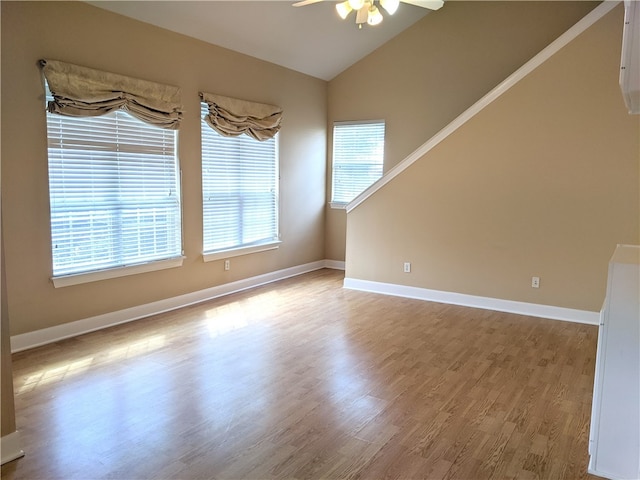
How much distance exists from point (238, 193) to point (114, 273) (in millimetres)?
1792

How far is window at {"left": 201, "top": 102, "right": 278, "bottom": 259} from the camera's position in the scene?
16.6 feet

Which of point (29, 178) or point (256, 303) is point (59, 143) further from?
point (256, 303)

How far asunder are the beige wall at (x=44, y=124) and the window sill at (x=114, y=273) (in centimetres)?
6

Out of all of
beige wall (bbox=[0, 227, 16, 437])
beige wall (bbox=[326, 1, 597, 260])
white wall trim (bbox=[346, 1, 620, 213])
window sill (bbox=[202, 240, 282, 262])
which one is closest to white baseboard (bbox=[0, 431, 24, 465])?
beige wall (bbox=[0, 227, 16, 437])

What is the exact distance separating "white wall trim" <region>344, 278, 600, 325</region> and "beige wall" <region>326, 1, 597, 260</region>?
188 cm

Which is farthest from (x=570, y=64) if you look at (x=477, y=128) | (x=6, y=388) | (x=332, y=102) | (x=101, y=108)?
(x=6, y=388)

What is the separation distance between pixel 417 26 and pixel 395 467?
218 inches

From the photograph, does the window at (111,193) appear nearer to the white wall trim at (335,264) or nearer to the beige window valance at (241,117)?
the beige window valance at (241,117)

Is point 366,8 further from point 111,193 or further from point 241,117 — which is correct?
point 111,193

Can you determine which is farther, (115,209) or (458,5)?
(458,5)

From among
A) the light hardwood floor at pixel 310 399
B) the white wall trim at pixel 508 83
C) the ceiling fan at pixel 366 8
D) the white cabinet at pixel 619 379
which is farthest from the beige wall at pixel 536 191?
the white cabinet at pixel 619 379

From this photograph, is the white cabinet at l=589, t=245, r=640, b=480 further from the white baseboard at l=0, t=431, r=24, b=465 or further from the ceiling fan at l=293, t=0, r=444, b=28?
the white baseboard at l=0, t=431, r=24, b=465

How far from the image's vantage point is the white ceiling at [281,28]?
13.9ft

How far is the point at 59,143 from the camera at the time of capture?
3.69 meters
